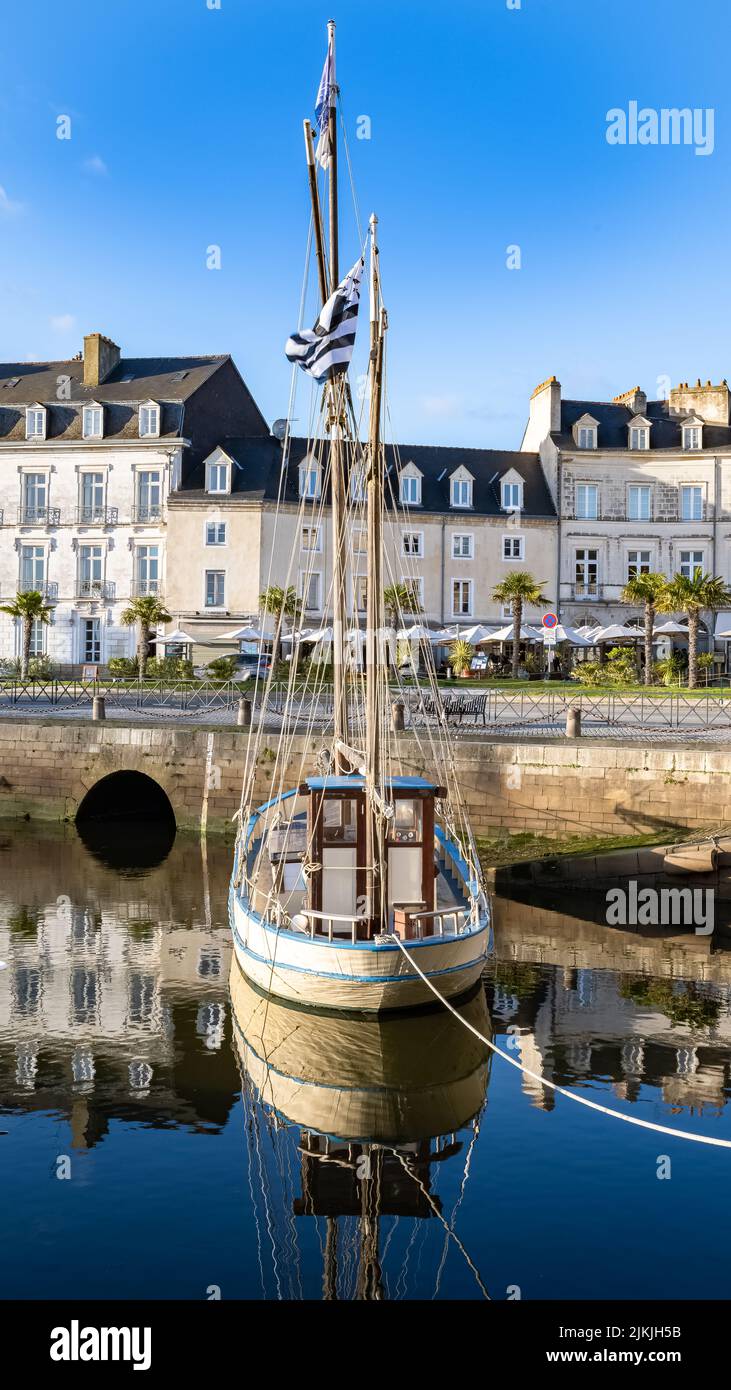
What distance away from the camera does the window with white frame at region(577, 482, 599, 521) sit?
165 feet

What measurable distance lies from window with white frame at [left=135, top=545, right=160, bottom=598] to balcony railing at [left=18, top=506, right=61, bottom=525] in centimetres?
417

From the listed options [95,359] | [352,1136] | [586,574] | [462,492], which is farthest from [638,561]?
Result: [352,1136]

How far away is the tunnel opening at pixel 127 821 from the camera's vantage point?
24859 mm

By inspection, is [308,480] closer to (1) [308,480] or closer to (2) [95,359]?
(1) [308,480]

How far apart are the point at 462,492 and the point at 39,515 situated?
1888 centimetres

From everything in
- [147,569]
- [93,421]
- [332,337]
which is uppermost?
[93,421]

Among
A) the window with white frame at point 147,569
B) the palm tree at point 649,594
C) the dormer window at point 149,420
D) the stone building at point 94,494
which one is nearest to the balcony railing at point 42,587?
the stone building at point 94,494

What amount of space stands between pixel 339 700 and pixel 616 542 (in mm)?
36739

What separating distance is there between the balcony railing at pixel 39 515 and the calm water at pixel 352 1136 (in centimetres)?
3592

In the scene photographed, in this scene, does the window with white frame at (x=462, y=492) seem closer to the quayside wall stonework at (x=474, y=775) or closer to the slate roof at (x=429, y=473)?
the slate roof at (x=429, y=473)

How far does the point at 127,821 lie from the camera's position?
29.7 m

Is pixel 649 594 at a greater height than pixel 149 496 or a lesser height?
lesser

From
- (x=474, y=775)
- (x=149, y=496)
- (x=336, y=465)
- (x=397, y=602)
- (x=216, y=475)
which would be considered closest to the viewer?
(x=336, y=465)
